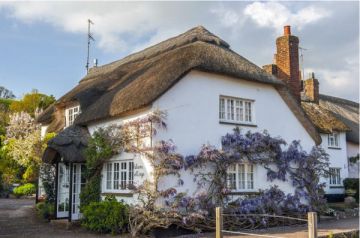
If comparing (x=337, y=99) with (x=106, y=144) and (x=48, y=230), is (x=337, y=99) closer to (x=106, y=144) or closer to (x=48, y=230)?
(x=106, y=144)

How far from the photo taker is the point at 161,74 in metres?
13.7

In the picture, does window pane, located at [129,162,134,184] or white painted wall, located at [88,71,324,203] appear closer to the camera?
white painted wall, located at [88,71,324,203]

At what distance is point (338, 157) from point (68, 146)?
18.6 m

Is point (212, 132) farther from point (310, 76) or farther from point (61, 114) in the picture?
point (310, 76)

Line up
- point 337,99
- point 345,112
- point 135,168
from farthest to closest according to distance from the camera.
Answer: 1. point 337,99
2. point 345,112
3. point 135,168

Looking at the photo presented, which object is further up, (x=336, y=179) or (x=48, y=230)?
(x=336, y=179)

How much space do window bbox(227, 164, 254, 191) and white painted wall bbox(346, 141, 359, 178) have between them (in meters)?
15.5

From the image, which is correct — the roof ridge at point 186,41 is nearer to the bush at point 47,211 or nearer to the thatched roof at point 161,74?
the thatched roof at point 161,74

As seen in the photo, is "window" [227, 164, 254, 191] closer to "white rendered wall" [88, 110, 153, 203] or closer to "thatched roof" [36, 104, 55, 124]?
"white rendered wall" [88, 110, 153, 203]

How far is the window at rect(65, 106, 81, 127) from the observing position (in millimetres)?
17781

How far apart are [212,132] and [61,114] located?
8.54 metres

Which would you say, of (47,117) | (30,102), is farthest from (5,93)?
(47,117)

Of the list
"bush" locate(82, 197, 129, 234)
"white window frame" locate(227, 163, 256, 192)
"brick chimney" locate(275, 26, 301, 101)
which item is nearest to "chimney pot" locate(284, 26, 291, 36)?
"brick chimney" locate(275, 26, 301, 101)

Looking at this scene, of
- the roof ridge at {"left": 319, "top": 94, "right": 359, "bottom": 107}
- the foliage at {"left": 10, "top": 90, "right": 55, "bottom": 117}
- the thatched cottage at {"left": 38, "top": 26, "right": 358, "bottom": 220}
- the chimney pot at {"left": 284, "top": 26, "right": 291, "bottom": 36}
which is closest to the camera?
the thatched cottage at {"left": 38, "top": 26, "right": 358, "bottom": 220}
